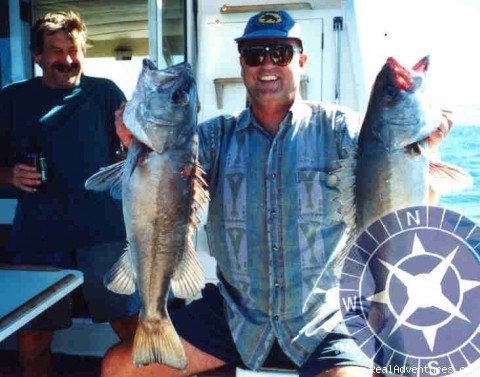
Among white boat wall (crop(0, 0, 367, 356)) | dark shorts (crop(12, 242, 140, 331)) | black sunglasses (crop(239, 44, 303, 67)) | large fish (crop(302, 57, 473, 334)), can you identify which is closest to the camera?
large fish (crop(302, 57, 473, 334))

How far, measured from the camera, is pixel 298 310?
2.58 meters

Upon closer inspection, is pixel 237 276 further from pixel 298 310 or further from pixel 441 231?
pixel 441 231

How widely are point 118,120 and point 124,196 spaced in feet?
1.03

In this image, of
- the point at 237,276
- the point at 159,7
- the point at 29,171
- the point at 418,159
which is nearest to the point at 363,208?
the point at 418,159

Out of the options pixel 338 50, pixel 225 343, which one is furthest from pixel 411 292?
pixel 338 50

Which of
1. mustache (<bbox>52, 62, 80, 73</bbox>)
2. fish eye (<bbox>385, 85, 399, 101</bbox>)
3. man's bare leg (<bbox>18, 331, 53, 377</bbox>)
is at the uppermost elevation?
mustache (<bbox>52, 62, 80, 73</bbox>)

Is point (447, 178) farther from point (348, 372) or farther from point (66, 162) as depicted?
point (66, 162)

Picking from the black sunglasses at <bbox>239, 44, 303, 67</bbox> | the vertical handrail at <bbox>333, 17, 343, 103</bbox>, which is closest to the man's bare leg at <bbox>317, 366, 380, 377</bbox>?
the black sunglasses at <bbox>239, 44, 303, 67</bbox>

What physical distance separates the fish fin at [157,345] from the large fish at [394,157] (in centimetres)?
89

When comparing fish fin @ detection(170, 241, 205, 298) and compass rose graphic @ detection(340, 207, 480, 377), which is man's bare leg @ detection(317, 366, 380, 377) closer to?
compass rose graphic @ detection(340, 207, 480, 377)

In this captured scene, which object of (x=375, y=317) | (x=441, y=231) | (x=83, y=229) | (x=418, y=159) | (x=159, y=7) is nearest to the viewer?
(x=418, y=159)

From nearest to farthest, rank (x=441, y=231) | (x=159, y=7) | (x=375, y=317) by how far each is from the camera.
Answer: (x=375, y=317)
(x=441, y=231)
(x=159, y=7)

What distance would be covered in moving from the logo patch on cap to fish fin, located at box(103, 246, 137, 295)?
4.10 ft

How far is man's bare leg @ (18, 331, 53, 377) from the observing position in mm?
3434
